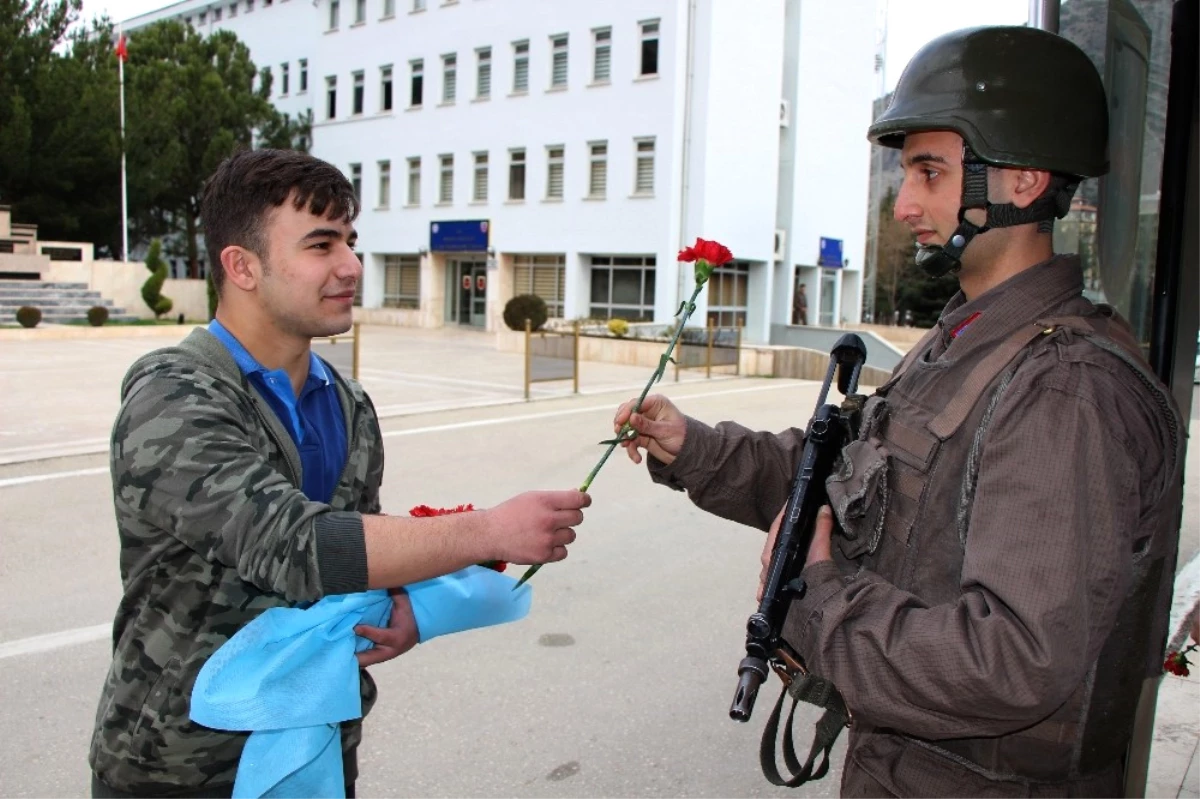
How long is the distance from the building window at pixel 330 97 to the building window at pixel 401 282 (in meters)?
6.65

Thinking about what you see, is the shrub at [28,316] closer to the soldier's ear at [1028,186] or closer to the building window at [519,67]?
the building window at [519,67]

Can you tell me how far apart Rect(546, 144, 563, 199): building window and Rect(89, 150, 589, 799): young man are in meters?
29.5

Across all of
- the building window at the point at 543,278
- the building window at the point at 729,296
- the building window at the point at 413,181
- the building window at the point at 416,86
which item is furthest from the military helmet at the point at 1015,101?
the building window at the point at 416,86

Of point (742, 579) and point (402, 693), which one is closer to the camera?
point (402, 693)

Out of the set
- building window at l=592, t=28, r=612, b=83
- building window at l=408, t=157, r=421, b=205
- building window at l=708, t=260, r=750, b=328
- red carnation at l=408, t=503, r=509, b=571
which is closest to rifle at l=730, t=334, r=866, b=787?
red carnation at l=408, t=503, r=509, b=571

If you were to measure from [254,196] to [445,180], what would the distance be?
33703 millimetres

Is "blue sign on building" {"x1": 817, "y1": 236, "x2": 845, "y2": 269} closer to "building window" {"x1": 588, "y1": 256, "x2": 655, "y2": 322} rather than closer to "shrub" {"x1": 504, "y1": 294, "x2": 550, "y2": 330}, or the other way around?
"building window" {"x1": 588, "y1": 256, "x2": 655, "y2": 322}

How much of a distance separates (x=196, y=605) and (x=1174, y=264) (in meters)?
2.48

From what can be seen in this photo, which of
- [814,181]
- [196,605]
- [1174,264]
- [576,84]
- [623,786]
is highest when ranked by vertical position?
[576,84]

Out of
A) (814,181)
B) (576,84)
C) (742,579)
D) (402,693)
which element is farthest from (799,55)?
(402,693)

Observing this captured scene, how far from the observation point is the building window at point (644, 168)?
28.8 metres

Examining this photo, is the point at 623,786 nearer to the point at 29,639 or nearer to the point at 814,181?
the point at 29,639

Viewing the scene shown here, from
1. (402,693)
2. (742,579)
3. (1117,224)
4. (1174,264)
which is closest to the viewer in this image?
(1174,264)

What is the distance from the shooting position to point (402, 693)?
172 inches
